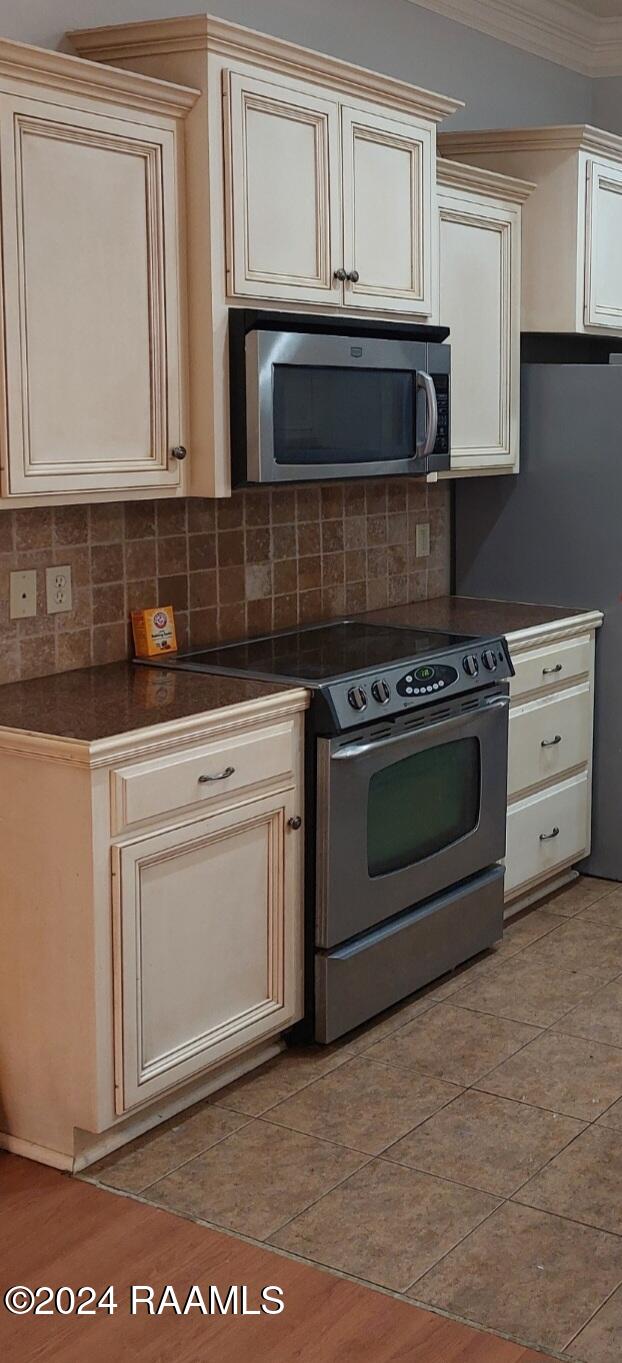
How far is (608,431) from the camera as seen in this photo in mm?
4355

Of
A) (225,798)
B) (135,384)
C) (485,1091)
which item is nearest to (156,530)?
(135,384)

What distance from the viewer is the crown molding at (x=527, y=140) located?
4363mm

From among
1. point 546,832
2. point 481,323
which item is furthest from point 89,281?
point 546,832

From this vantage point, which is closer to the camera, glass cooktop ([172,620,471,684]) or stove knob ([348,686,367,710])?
stove knob ([348,686,367,710])

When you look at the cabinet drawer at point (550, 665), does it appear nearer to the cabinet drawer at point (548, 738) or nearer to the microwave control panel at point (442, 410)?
the cabinet drawer at point (548, 738)

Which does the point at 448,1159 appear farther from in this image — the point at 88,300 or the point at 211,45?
the point at 211,45

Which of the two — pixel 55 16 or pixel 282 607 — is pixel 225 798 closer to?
pixel 282 607

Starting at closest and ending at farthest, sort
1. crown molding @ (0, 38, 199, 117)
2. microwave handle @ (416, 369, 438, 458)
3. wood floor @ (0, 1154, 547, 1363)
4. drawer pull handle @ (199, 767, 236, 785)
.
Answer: wood floor @ (0, 1154, 547, 1363), crown molding @ (0, 38, 199, 117), drawer pull handle @ (199, 767, 236, 785), microwave handle @ (416, 369, 438, 458)

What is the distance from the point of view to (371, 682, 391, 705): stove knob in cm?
331

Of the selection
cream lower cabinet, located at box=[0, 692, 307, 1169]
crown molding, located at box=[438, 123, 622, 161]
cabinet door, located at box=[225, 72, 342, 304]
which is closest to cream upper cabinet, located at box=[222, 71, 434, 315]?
cabinet door, located at box=[225, 72, 342, 304]

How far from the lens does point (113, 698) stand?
3.02m

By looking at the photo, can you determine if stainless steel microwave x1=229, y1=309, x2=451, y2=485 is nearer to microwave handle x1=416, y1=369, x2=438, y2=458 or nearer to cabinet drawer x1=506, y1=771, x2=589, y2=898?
microwave handle x1=416, y1=369, x2=438, y2=458

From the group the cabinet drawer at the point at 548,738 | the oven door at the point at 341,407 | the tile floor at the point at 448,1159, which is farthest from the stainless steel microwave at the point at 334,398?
the tile floor at the point at 448,1159

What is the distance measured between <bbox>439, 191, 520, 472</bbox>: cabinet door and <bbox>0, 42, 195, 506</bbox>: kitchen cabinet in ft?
3.87
